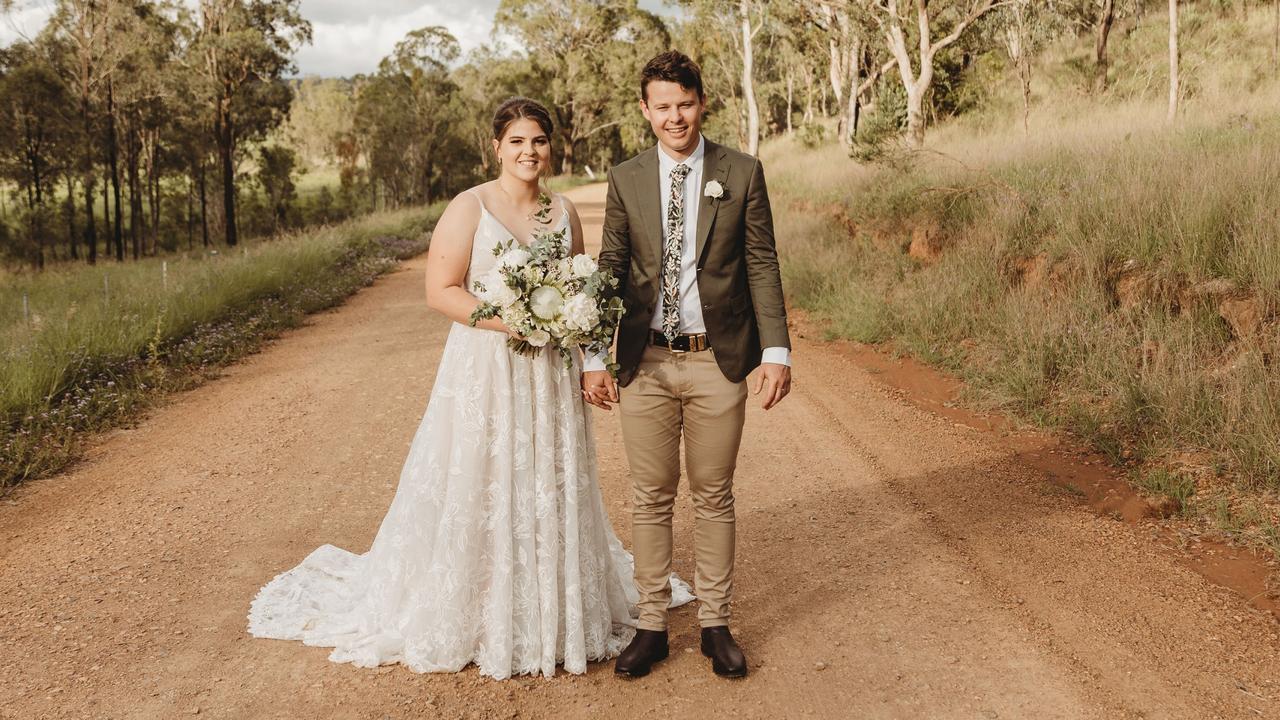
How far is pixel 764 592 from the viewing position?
4.35 meters

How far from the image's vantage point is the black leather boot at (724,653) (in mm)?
3508

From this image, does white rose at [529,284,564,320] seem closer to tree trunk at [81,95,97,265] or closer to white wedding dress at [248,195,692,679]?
white wedding dress at [248,195,692,679]

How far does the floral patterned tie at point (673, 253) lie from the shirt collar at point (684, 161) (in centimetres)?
2

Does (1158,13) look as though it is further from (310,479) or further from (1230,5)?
(310,479)

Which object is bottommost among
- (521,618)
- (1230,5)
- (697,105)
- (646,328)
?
(521,618)

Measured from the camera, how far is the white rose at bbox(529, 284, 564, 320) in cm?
332

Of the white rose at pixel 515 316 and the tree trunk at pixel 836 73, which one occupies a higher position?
the tree trunk at pixel 836 73

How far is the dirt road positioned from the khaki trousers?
0.37 metres

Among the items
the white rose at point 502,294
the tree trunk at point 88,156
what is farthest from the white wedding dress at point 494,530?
the tree trunk at point 88,156

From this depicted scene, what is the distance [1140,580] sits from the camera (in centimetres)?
431

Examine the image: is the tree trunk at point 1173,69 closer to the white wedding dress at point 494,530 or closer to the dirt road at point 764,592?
the dirt road at point 764,592

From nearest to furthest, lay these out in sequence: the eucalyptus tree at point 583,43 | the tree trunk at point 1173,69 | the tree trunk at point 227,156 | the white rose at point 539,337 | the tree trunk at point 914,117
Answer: the white rose at point 539,337
the tree trunk at point 1173,69
the tree trunk at point 914,117
the tree trunk at point 227,156
the eucalyptus tree at point 583,43

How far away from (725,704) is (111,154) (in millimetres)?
31115

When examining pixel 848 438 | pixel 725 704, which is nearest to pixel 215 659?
pixel 725 704
